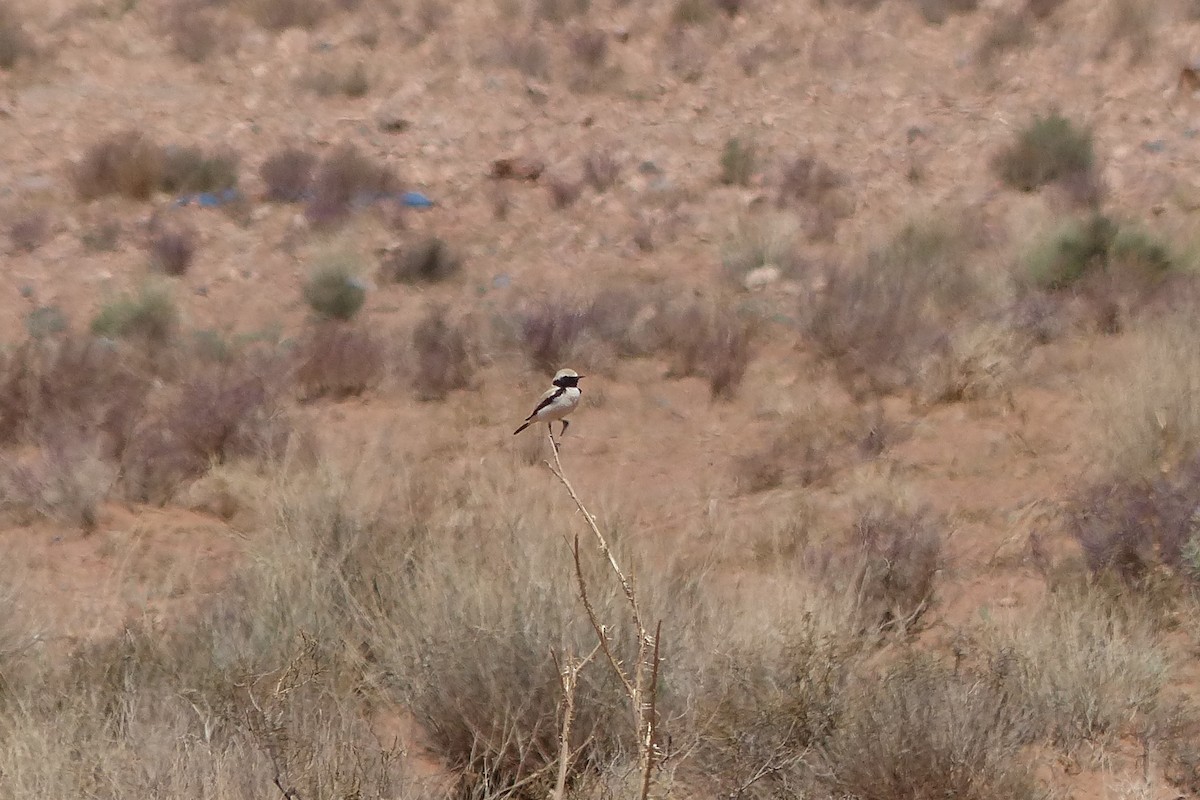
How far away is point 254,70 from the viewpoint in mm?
16281

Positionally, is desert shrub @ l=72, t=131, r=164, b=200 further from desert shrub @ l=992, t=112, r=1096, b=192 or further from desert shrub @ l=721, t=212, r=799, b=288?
desert shrub @ l=992, t=112, r=1096, b=192

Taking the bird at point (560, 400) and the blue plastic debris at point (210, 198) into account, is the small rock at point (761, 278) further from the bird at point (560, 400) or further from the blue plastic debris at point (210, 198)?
the bird at point (560, 400)

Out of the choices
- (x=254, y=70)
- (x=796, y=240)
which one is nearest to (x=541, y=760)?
(x=796, y=240)

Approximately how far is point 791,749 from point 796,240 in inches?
287

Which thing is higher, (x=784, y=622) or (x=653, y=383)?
(x=784, y=622)

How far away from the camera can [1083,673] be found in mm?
4629

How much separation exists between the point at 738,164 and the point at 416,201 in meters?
3.12

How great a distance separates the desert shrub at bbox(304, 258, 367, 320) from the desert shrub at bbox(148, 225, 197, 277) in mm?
1381

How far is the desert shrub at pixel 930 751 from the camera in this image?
13.4 feet

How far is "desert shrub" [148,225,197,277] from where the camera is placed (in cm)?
1144

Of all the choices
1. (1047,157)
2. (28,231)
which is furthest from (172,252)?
(1047,157)

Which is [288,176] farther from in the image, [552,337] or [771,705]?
[771,705]

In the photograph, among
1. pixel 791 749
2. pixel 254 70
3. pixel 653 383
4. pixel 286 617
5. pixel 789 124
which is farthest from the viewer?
pixel 254 70

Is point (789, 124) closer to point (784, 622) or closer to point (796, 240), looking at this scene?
point (796, 240)
